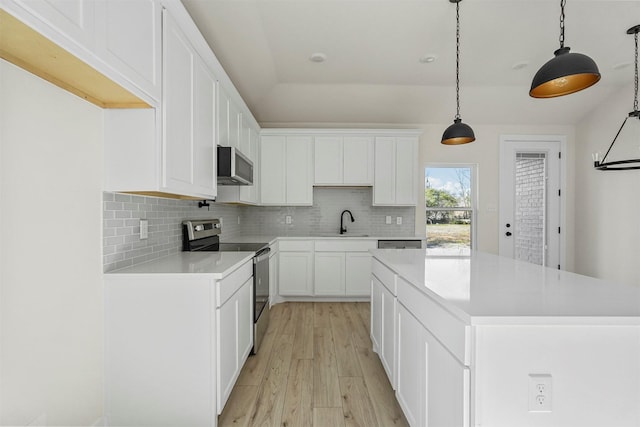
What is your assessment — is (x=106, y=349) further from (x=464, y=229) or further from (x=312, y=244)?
(x=464, y=229)

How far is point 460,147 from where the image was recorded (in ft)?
15.8

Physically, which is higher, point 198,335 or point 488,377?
point 488,377

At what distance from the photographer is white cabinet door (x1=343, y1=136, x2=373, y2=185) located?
14.6ft

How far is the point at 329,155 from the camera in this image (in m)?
4.47

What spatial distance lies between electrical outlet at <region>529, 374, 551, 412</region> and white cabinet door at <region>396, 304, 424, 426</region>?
0.44 metres

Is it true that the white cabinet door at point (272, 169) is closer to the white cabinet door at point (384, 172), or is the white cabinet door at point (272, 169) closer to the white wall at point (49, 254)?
the white cabinet door at point (384, 172)

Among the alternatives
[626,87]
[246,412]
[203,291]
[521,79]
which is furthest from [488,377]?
[626,87]

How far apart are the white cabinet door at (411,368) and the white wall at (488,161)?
11.0 ft

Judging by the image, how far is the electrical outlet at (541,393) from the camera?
100 cm

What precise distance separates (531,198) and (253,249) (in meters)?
4.57

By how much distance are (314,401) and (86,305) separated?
4.74 feet

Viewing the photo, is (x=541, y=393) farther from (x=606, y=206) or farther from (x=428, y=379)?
(x=606, y=206)

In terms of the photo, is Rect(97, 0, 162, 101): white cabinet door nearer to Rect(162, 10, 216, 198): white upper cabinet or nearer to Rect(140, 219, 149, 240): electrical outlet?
Rect(162, 10, 216, 198): white upper cabinet

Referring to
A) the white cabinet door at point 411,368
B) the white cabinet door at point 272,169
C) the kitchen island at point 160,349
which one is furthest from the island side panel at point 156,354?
→ the white cabinet door at point 272,169
